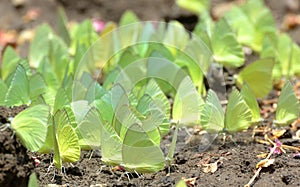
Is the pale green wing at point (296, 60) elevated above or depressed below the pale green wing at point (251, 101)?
above

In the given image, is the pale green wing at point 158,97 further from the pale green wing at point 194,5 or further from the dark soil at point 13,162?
the pale green wing at point 194,5

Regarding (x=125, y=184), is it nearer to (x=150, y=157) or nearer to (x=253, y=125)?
(x=150, y=157)

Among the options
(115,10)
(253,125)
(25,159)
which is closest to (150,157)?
(25,159)

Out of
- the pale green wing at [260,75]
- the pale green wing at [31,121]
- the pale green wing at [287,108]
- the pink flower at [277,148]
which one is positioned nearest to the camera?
the pale green wing at [31,121]

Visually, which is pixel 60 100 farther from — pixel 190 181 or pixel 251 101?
pixel 251 101

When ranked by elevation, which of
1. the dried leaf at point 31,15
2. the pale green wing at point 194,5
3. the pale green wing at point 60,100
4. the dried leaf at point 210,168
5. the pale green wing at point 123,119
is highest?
the dried leaf at point 31,15

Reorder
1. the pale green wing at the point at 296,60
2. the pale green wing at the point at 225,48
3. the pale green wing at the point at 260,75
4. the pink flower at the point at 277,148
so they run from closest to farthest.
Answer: the pink flower at the point at 277,148 < the pale green wing at the point at 260,75 < the pale green wing at the point at 225,48 < the pale green wing at the point at 296,60

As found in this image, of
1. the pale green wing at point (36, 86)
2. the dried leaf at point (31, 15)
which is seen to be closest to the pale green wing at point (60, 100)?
the pale green wing at point (36, 86)

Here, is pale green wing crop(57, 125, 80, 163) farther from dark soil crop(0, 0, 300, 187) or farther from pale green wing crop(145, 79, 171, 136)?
pale green wing crop(145, 79, 171, 136)
